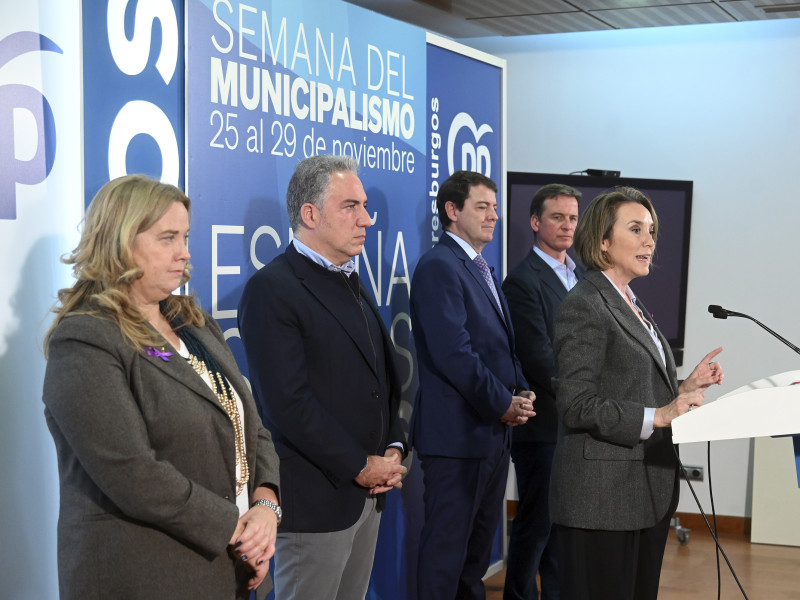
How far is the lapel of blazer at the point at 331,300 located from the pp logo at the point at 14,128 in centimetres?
76

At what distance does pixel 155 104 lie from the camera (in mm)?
2908

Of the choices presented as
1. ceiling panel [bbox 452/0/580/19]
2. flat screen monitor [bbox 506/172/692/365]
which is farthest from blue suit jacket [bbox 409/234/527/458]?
ceiling panel [bbox 452/0/580/19]

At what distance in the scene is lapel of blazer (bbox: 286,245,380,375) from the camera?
295cm

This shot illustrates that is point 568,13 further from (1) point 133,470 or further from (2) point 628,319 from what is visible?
(1) point 133,470

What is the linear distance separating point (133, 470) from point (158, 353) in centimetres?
26

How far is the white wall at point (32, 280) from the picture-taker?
8.13 ft

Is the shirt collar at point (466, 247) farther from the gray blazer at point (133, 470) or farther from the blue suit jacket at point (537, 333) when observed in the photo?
the gray blazer at point (133, 470)

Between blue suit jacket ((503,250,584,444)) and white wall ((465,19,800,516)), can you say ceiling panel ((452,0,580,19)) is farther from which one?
blue suit jacket ((503,250,584,444))

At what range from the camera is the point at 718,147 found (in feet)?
21.3

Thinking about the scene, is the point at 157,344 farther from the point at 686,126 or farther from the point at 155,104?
the point at 686,126

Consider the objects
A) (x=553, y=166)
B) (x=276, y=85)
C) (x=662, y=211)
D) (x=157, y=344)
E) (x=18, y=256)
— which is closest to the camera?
(x=157, y=344)

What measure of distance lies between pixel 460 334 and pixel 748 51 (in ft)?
12.1

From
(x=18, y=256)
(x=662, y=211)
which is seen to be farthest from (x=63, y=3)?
(x=662, y=211)

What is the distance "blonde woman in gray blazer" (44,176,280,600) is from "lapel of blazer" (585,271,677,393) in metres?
1.26
